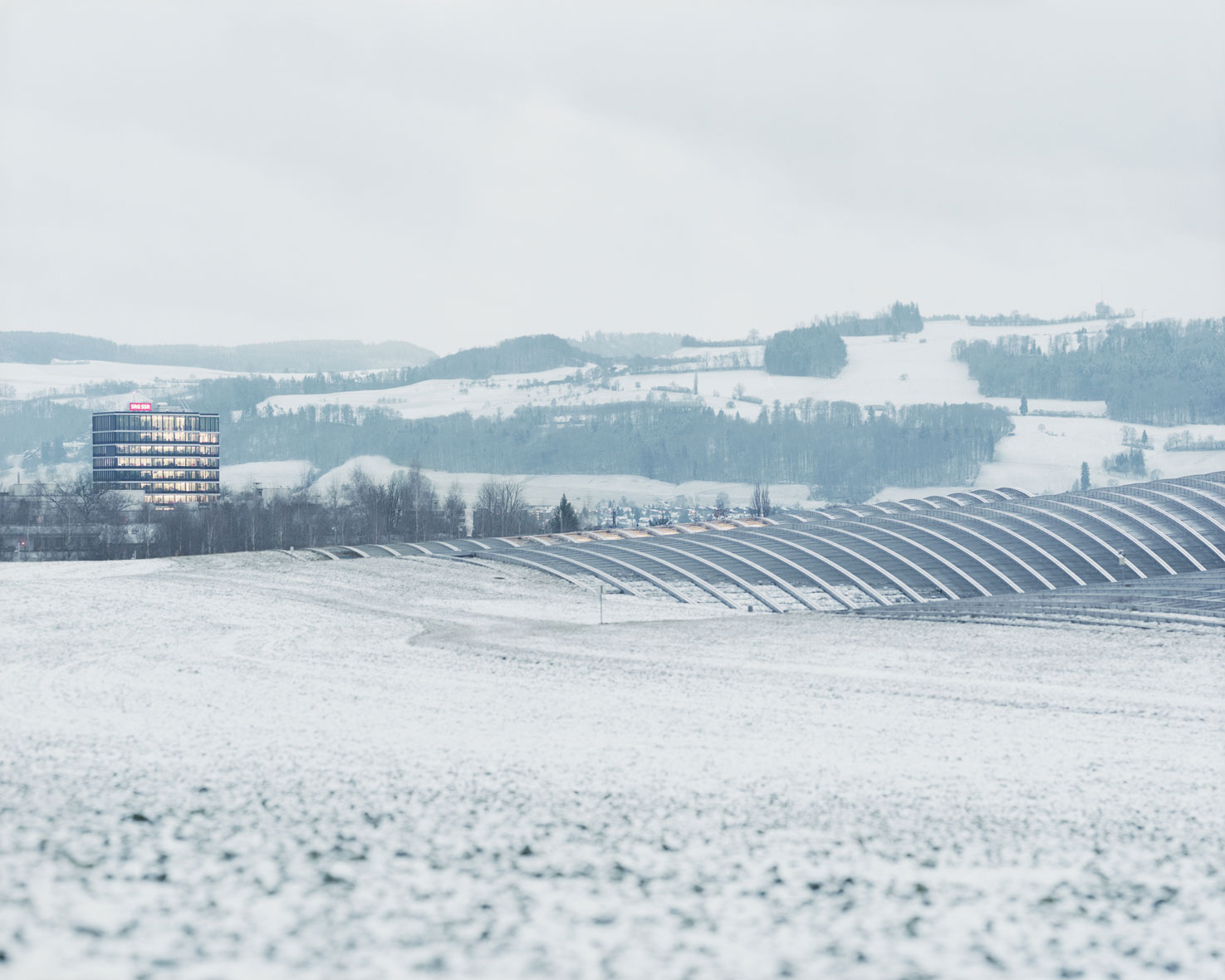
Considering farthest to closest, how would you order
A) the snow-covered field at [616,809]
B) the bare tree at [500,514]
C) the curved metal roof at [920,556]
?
the bare tree at [500,514] < the curved metal roof at [920,556] < the snow-covered field at [616,809]

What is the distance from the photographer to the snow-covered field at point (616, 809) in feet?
38.3

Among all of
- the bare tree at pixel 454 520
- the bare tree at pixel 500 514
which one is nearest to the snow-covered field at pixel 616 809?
the bare tree at pixel 500 514

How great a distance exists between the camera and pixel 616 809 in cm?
1641

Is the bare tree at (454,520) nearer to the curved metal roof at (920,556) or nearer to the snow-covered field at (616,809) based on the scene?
the curved metal roof at (920,556)

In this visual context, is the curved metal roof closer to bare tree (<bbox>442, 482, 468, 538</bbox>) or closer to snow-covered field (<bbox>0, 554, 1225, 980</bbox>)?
snow-covered field (<bbox>0, 554, 1225, 980</bbox>)

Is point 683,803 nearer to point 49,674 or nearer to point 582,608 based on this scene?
point 49,674

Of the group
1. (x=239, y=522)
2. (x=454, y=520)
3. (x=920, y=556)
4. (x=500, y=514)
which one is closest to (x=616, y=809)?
(x=920, y=556)

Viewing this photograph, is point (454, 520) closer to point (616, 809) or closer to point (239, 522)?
point (239, 522)

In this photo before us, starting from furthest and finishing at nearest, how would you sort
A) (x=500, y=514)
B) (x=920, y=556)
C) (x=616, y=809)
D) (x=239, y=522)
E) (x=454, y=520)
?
(x=500, y=514) → (x=454, y=520) → (x=239, y=522) → (x=920, y=556) → (x=616, y=809)

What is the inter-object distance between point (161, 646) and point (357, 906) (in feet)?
73.1

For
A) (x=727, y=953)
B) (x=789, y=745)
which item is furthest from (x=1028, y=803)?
(x=727, y=953)

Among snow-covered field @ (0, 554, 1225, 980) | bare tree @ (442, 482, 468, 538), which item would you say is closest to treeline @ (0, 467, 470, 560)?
bare tree @ (442, 482, 468, 538)

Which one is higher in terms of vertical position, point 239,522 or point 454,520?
point 239,522

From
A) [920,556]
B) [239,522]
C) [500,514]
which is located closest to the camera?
[920,556]
